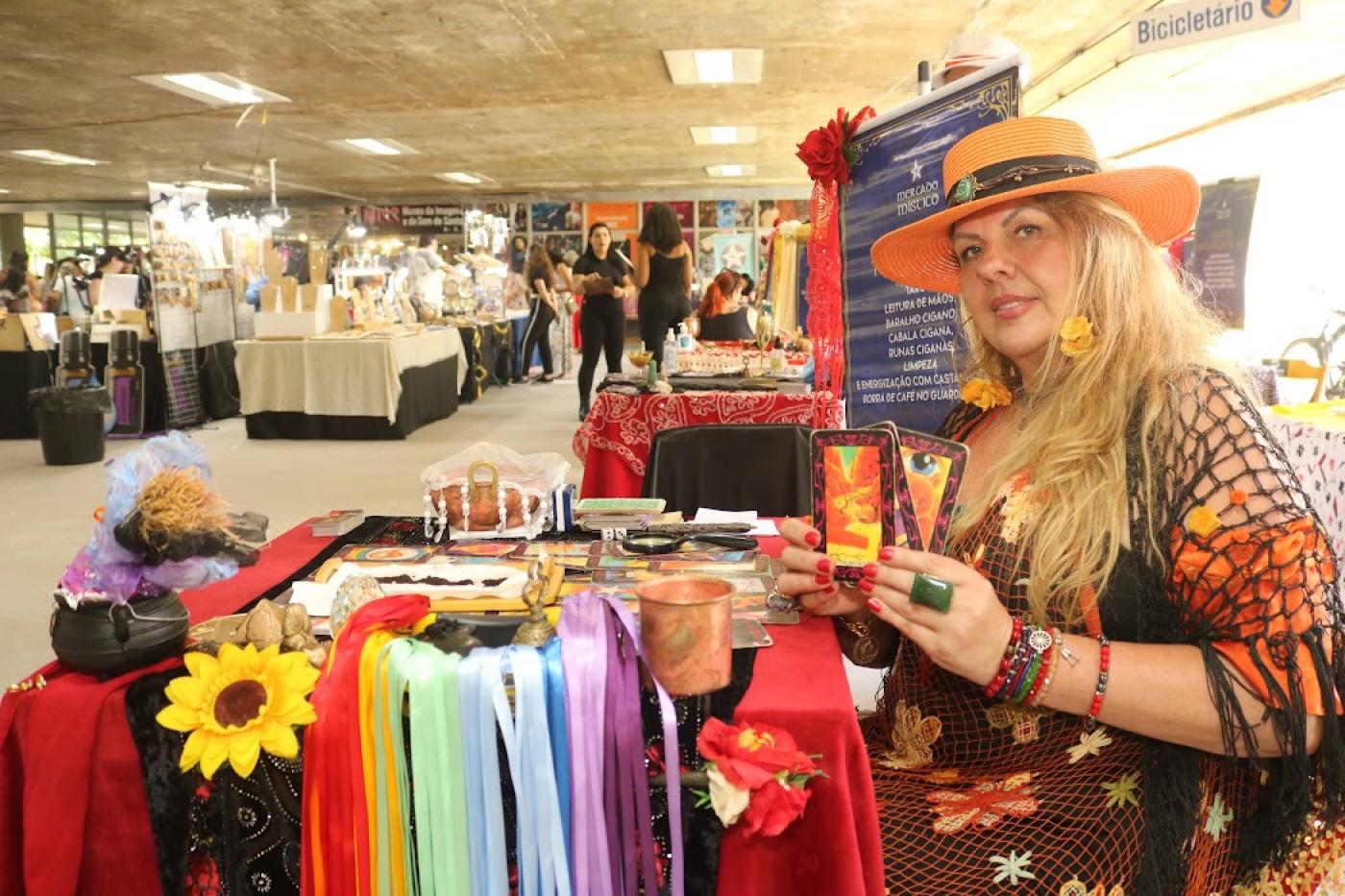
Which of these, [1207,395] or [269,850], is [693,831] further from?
[1207,395]

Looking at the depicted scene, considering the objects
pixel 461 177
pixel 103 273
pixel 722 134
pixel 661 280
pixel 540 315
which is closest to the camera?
pixel 661 280

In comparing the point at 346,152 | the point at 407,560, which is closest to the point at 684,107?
the point at 346,152

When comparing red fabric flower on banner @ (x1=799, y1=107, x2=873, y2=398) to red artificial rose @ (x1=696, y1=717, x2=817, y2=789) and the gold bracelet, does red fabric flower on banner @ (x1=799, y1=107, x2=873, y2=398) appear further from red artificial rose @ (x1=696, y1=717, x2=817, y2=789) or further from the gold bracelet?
red artificial rose @ (x1=696, y1=717, x2=817, y2=789)

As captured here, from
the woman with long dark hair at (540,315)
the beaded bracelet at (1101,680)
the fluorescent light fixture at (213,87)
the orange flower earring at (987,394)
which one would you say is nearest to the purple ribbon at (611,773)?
the beaded bracelet at (1101,680)

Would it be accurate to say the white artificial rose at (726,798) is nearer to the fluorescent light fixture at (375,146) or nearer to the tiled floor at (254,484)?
the tiled floor at (254,484)

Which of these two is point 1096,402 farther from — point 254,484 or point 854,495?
point 254,484

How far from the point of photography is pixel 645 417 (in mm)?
4316

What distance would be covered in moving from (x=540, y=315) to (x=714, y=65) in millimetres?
4769

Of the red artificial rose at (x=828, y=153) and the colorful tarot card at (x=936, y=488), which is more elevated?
the red artificial rose at (x=828, y=153)

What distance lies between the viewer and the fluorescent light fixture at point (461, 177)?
53.5 ft

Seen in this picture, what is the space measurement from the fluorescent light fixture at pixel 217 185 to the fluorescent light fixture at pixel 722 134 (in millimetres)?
9186

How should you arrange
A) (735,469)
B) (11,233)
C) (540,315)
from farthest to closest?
(11,233) < (540,315) < (735,469)

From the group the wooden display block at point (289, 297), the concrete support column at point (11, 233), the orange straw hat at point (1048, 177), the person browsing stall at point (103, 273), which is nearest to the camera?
the orange straw hat at point (1048, 177)

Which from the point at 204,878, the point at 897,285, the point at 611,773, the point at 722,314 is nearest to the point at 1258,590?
the point at 611,773
